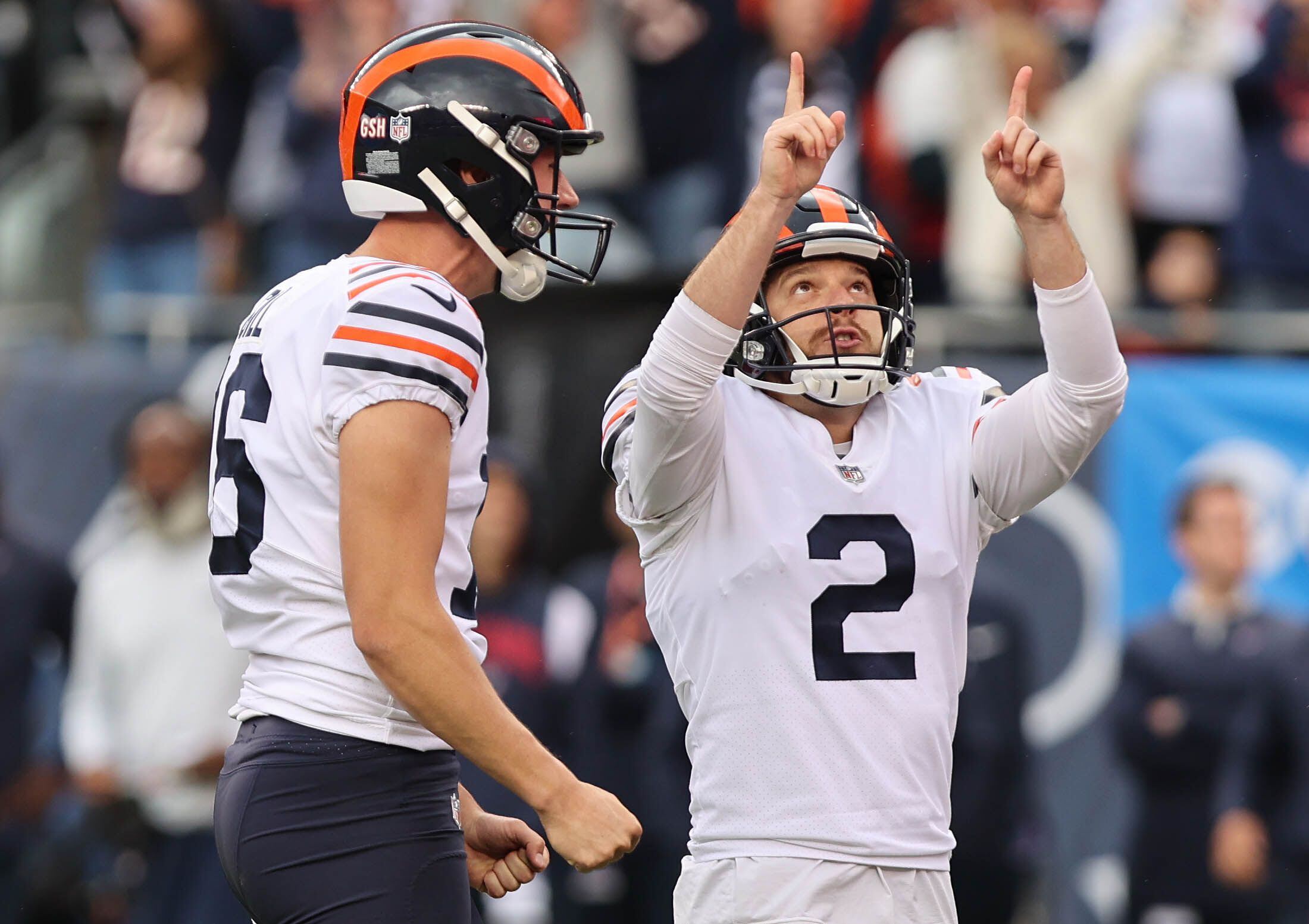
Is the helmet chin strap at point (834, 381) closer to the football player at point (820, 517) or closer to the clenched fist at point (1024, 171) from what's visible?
the football player at point (820, 517)

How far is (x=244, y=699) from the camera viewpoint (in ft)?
10.7

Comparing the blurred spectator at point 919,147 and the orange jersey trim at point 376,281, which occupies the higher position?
the blurred spectator at point 919,147

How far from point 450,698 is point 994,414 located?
1.31 metres

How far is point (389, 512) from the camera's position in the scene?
9.89 feet

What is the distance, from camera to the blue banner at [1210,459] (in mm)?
7492

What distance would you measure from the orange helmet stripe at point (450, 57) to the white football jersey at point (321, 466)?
1.23 feet

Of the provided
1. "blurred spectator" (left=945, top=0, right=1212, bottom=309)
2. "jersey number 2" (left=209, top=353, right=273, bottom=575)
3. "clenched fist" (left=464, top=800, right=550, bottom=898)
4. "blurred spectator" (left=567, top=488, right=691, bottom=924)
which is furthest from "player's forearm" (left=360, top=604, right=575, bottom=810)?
"blurred spectator" (left=945, top=0, right=1212, bottom=309)


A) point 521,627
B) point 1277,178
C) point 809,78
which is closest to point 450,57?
point 521,627

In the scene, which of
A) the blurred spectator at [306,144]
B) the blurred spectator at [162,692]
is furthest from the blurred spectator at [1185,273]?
→ the blurred spectator at [162,692]

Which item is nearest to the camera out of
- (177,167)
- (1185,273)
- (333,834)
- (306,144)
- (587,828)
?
(587,828)

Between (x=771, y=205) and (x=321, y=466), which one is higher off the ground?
(x=771, y=205)

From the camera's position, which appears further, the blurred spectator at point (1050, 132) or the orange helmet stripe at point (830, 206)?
the blurred spectator at point (1050, 132)

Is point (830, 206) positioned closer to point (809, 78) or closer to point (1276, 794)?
point (1276, 794)

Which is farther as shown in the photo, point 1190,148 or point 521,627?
point 1190,148
